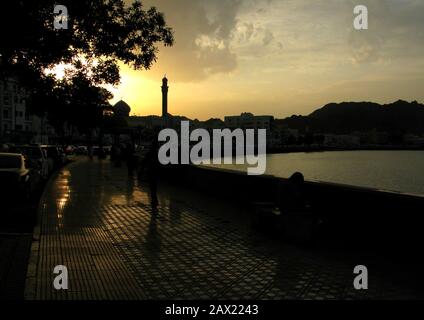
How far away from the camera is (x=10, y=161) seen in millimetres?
17375

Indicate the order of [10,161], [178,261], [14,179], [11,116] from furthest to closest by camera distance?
[11,116] → [10,161] → [14,179] → [178,261]

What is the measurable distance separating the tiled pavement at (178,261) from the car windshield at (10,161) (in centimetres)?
389

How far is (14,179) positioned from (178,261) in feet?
29.9

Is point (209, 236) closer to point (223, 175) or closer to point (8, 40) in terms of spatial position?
point (8, 40)

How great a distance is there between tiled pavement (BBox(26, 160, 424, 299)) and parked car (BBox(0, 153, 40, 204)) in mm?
2378

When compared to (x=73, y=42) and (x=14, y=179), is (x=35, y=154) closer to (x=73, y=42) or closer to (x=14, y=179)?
(x=14, y=179)

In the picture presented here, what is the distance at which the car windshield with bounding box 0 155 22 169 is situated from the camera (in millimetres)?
16984
